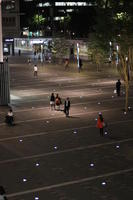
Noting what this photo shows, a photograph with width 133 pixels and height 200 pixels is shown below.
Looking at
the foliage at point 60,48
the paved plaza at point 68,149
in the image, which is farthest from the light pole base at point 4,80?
the foliage at point 60,48

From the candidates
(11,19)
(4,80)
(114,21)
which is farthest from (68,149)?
(11,19)

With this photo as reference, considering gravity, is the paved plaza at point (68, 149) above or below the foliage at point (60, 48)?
below

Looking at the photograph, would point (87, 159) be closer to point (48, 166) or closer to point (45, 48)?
point (48, 166)

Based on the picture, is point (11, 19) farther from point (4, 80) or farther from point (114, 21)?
point (4, 80)

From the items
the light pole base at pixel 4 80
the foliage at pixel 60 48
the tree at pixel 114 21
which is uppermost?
the tree at pixel 114 21

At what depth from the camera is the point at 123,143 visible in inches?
902

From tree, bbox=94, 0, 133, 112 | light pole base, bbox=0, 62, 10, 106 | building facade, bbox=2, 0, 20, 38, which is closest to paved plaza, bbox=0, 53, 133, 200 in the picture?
light pole base, bbox=0, 62, 10, 106

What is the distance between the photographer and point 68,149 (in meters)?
22.1

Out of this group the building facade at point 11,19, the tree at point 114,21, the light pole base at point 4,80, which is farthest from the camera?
the building facade at point 11,19

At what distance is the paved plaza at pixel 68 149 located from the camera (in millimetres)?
17094

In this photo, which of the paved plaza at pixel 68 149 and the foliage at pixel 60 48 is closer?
the paved plaza at pixel 68 149

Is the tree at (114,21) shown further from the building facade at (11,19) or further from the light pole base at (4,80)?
the building facade at (11,19)

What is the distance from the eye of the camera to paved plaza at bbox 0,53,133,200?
1709 centimetres

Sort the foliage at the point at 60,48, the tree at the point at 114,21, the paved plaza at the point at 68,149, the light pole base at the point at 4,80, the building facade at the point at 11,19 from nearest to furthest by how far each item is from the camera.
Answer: the paved plaza at the point at 68,149 → the light pole base at the point at 4,80 → the tree at the point at 114,21 → the foliage at the point at 60,48 → the building facade at the point at 11,19
